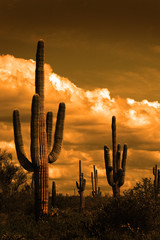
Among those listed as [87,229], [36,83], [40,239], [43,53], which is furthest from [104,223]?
[43,53]

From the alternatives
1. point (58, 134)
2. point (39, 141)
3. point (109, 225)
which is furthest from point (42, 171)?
point (109, 225)

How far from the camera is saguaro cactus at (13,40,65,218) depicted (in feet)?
59.7

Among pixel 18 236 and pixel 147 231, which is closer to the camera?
pixel 18 236

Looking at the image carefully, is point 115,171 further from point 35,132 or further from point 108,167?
point 35,132

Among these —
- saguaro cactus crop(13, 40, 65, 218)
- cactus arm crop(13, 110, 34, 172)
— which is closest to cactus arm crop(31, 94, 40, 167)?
saguaro cactus crop(13, 40, 65, 218)

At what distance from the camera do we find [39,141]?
18.6 meters

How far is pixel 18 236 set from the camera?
14586 millimetres

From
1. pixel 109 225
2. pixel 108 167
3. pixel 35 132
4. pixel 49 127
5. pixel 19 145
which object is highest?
pixel 49 127

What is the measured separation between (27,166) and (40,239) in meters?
5.14

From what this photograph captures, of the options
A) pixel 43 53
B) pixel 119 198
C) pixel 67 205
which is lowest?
pixel 67 205

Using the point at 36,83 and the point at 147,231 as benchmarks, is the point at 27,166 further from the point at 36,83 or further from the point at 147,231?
the point at 147,231

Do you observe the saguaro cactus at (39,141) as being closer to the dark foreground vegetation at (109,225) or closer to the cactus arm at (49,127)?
the cactus arm at (49,127)

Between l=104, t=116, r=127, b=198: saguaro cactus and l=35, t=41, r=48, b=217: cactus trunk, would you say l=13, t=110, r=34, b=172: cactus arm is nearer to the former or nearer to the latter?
l=35, t=41, r=48, b=217: cactus trunk

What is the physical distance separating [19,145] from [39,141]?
4.79ft
